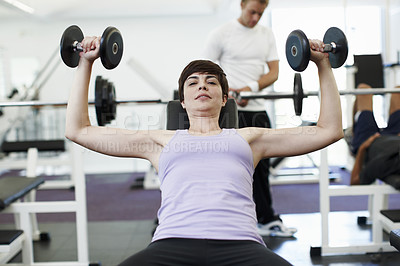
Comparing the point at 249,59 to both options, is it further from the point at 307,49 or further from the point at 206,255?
the point at 206,255

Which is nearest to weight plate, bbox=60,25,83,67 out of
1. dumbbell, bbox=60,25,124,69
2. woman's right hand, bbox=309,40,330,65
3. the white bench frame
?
dumbbell, bbox=60,25,124,69

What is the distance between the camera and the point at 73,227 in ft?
9.34

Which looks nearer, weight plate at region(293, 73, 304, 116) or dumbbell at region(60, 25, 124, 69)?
dumbbell at region(60, 25, 124, 69)

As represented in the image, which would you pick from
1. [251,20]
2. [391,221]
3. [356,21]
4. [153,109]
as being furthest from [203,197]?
[356,21]

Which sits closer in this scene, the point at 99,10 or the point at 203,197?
the point at 203,197

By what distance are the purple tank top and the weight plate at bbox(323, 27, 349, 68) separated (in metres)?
0.41

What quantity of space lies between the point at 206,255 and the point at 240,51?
1.49 meters

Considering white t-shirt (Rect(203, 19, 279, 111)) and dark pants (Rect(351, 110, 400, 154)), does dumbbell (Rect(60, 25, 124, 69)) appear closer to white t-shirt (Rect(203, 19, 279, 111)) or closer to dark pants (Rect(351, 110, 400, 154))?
white t-shirt (Rect(203, 19, 279, 111))

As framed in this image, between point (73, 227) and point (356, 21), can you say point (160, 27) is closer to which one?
point (356, 21)

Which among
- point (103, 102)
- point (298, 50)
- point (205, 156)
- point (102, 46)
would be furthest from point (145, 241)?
point (298, 50)

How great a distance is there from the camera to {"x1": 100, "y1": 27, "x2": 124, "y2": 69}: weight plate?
1259 millimetres

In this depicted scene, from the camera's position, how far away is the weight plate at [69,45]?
1.31 m

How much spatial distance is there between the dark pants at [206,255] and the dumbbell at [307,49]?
608mm

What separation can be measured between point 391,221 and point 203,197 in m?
1.25
